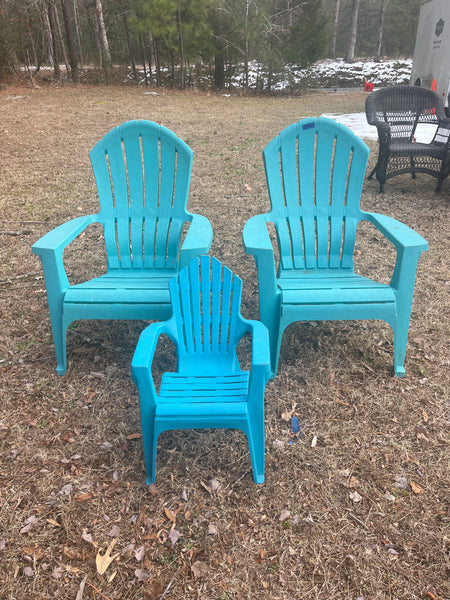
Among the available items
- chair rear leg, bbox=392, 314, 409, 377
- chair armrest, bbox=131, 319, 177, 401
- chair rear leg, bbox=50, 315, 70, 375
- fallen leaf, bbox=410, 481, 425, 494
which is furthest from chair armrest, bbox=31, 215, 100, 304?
fallen leaf, bbox=410, 481, 425, 494

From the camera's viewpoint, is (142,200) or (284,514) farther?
(142,200)

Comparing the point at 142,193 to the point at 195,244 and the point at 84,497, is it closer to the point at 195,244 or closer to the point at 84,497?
the point at 195,244

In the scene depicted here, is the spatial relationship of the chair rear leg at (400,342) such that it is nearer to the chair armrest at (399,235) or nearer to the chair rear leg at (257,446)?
the chair armrest at (399,235)

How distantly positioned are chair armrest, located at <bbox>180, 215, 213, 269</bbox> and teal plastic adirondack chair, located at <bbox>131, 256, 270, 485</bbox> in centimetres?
11

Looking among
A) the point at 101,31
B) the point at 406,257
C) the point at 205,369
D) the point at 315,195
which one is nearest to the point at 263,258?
the point at 205,369

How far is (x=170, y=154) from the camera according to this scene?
2812mm

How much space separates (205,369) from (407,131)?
5.06 m

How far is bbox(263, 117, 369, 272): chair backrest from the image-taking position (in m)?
2.74

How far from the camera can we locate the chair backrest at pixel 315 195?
2738 mm

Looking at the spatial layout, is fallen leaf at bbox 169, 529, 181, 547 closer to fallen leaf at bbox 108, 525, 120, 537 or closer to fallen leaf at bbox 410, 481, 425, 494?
fallen leaf at bbox 108, 525, 120, 537

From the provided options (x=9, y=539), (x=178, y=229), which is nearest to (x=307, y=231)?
(x=178, y=229)

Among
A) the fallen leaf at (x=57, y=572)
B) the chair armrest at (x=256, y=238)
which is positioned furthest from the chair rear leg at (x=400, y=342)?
the fallen leaf at (x=57, y=572)

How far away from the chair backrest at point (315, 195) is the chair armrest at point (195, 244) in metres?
0.50

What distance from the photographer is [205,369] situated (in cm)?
214
